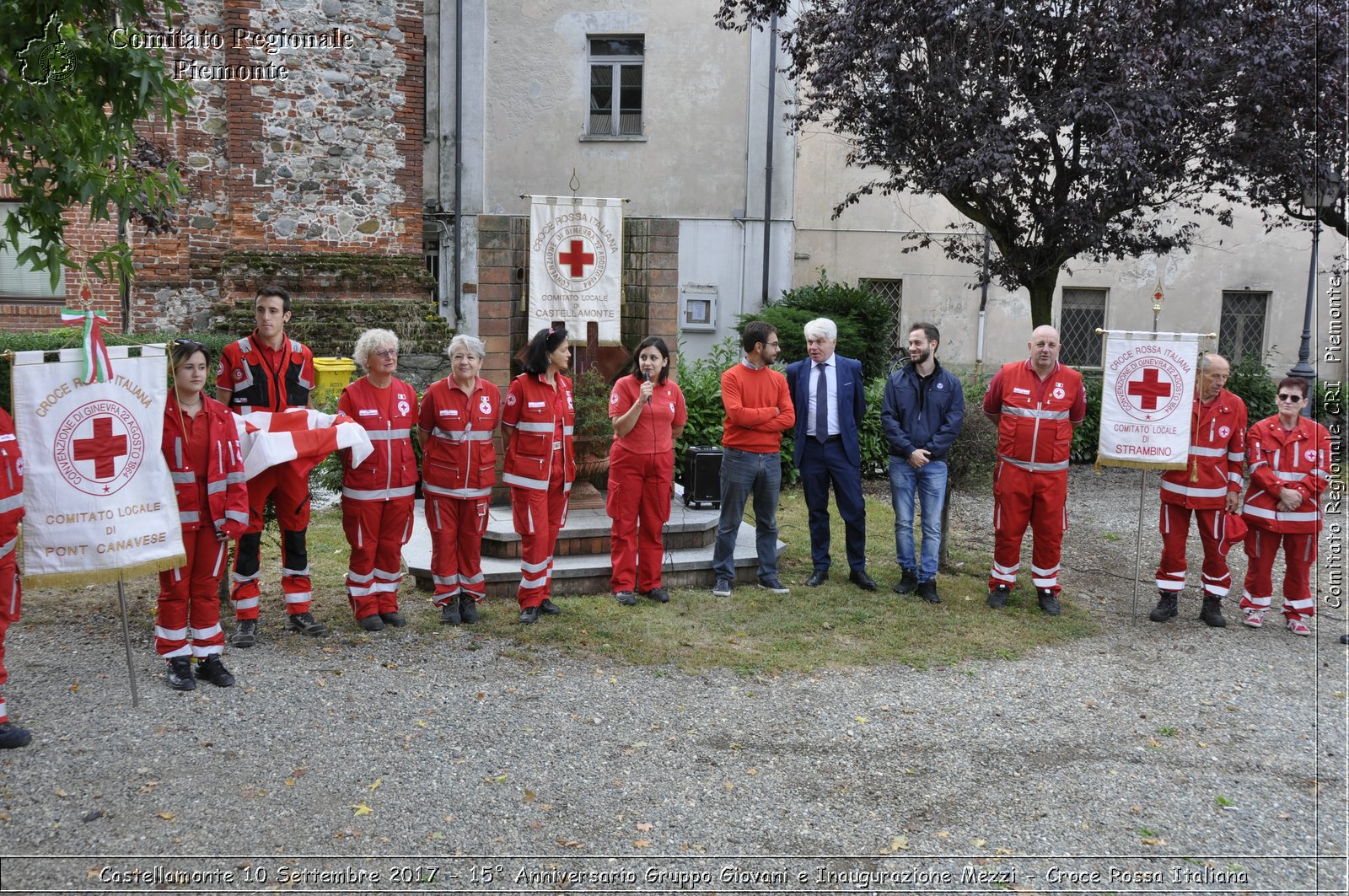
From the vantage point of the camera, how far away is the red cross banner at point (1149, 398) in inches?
295

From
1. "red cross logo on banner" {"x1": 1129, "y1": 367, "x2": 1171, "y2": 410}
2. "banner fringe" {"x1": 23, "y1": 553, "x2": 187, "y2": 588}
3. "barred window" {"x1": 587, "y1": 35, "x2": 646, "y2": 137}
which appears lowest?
"banner fringe" {"x1": 23, "y1": 553, "x2": 187, "y2": 588}

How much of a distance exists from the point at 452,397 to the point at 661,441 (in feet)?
4.98

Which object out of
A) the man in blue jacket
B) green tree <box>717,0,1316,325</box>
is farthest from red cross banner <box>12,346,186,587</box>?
green tree <box>717,0,1316,325</box>

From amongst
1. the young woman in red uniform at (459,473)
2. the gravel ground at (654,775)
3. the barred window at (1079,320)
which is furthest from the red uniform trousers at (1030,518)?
the barred window at (1079,320)

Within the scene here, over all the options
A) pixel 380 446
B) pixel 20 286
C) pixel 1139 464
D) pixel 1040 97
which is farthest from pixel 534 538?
pixel 20 286

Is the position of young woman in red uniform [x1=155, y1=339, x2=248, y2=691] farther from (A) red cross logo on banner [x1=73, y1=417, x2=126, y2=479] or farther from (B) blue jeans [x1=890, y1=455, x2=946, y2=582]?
(B) blue jeans [x1=890, y1=455, x2=946, y2=582]

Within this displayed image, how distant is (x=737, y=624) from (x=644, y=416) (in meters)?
1.57

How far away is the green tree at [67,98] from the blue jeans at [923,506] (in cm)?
537

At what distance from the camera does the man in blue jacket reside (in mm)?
7879

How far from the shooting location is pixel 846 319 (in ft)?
52.2

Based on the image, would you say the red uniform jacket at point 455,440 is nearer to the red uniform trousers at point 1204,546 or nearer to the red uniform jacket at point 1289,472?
the red uniform trousers at point 1204,546

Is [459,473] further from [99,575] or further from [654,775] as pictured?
[654,775]

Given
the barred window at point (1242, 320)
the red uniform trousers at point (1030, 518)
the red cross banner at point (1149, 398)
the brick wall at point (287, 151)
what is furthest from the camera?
the barred window at point (1242, 320)

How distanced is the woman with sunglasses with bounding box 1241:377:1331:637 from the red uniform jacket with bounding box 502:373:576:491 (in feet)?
16.1
